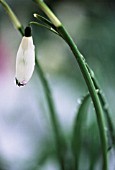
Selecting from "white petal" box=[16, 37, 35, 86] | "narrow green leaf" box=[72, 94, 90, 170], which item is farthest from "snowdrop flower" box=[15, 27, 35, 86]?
"narrow green leaf" box=[72, 94, 90, 170]

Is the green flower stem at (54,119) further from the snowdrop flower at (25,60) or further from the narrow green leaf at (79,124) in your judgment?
the snowdrop flower at (25,60)

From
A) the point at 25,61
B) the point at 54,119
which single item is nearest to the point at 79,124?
the point at 54,119

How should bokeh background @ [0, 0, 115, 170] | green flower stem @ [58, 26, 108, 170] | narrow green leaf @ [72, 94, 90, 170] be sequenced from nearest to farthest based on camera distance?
green flower stem @ [58, 26, 108, 170], narrow green leaf @ [72, 94, 90, 170], bokeh background @ [0, 0, 115, 170]

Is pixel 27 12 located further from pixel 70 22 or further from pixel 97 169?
pixel 97 169

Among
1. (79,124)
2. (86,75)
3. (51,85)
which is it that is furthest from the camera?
(51,85)

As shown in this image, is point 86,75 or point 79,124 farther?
point 79,124

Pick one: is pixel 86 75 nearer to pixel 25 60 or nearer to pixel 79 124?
pixel 25 60

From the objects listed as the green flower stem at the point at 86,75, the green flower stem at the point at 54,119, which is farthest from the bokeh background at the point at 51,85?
the green flower stem at the point at 86,75

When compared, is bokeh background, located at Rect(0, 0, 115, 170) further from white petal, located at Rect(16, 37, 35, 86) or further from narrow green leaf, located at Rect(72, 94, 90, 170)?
white petal, located at Rect(16, 37, 35, 86)

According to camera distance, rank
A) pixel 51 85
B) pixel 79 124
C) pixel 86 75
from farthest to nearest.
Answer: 1. pixel 51 85
2. pixel 79 124
3. pixel 86 75
